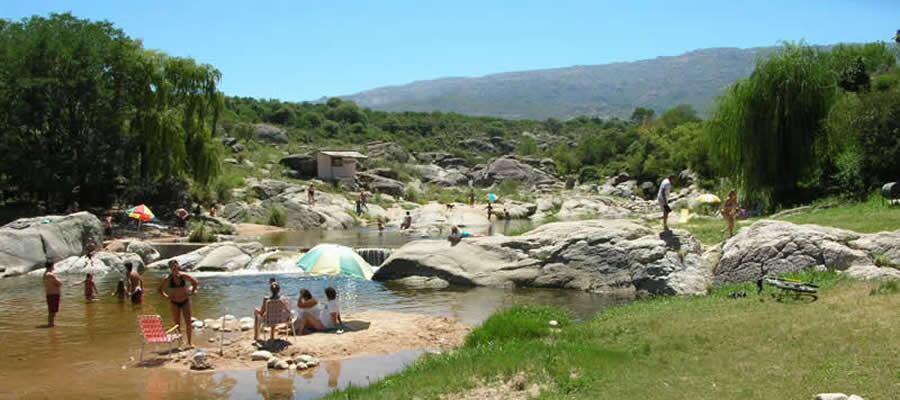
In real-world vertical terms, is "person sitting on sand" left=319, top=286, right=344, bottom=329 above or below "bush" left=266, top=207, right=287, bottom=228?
above

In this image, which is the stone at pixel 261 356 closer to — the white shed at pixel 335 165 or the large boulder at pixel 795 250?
the large boulder at pixel 795 250

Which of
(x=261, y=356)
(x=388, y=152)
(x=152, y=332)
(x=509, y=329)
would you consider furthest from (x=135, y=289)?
(x=388, y=152)

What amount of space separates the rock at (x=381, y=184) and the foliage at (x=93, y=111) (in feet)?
85.1

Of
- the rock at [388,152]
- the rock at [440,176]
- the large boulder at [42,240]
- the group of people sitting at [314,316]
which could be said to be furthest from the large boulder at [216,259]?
the rock at [388,152]

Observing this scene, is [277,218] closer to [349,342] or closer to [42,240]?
[42,240]

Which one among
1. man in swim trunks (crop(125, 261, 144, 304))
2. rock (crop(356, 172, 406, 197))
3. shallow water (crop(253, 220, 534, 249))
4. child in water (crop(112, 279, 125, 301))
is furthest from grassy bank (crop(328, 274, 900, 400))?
rock (crop(356, 172, 406, 197))

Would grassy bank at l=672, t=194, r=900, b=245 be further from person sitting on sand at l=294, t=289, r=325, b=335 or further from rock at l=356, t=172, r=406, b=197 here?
rock at l=356, t=172, r=406, b=197

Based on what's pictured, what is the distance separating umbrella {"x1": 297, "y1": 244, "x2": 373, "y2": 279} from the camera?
19.0m

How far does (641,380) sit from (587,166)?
92.2m

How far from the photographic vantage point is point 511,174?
9350 centimetres

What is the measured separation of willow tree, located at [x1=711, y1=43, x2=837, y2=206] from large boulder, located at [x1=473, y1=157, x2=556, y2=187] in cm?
5946

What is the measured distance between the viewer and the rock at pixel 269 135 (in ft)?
318

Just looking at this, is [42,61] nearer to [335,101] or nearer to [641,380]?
[641,380]

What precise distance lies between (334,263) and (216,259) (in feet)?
39.6
